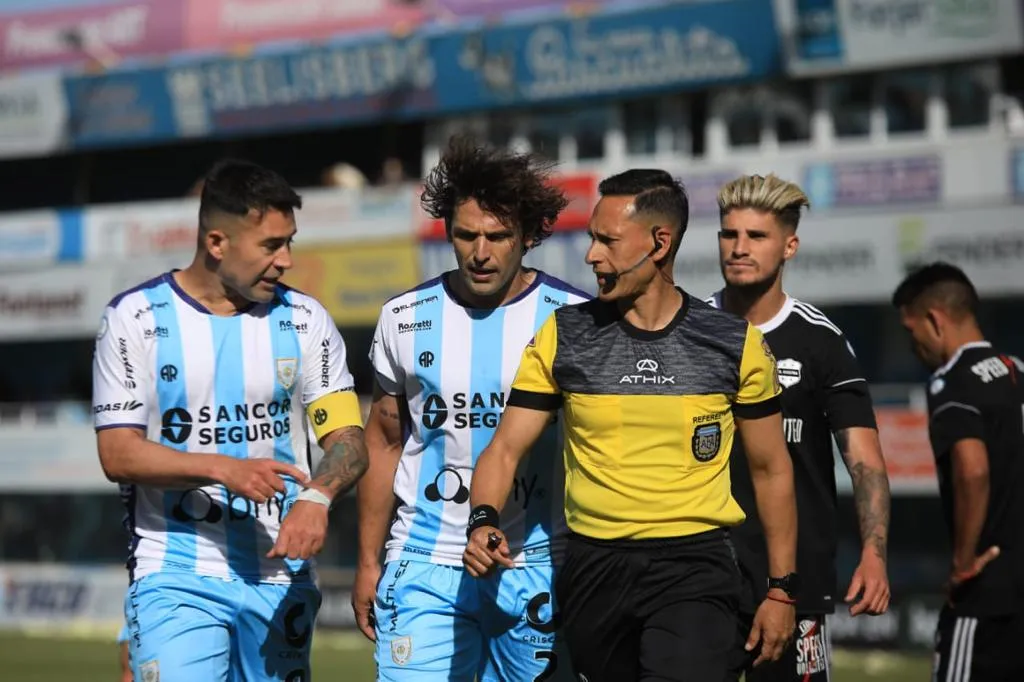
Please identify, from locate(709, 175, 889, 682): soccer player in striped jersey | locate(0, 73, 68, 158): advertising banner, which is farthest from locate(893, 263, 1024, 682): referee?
locate(0, 73, 68, 158): advertising banner

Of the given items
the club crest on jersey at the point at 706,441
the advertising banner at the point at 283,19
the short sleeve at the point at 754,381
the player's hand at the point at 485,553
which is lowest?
the player's hand at the point at 485,553

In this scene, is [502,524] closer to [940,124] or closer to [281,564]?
[281,564]

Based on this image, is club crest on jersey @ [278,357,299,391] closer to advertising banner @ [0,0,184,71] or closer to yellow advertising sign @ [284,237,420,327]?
yellow advertising sign @ [284,237,420,327]

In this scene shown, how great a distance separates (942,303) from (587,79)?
18.3 meters

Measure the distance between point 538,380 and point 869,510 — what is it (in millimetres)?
1478

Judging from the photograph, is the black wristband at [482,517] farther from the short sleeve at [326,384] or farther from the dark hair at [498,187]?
the dark hair at [498,187]

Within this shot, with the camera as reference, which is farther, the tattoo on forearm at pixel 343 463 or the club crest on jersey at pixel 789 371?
the club crest on jersey at pixel 789 371

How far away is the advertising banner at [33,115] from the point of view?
30906mm

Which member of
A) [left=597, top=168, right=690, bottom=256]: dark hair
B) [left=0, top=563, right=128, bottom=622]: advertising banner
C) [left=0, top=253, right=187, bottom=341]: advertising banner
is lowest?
[left=0, top=563, right=128, bottom=622]: advertising banner

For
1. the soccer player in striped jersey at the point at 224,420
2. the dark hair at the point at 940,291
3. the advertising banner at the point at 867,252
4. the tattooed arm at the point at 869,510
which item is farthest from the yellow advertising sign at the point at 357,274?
the tattooed arm at the point at 869,510

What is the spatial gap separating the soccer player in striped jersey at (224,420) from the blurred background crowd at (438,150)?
1184 cm

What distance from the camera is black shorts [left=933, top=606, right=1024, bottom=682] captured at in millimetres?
7160

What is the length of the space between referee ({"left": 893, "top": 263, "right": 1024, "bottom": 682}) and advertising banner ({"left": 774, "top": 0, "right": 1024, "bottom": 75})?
15.1 meters

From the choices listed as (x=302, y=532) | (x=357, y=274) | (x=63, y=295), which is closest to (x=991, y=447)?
(x=302, y=532)
